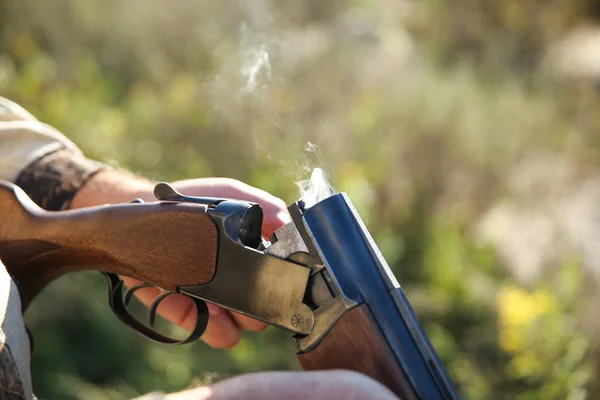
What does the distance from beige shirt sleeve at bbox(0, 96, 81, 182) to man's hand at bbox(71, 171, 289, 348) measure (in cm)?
19

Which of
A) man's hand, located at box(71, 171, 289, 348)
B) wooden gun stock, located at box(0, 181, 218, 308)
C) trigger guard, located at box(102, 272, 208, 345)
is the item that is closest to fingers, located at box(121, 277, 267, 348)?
man's hand, located at box(71, 171, 289, 348)

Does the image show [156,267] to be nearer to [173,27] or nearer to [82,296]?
[82,296]

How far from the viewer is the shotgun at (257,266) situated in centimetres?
149

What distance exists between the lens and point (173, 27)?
673cm

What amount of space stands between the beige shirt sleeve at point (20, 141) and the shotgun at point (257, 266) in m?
0.27

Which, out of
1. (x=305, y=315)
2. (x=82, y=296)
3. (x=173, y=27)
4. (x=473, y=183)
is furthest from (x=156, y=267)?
(x=173, y=27)

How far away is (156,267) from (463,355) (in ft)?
7.39

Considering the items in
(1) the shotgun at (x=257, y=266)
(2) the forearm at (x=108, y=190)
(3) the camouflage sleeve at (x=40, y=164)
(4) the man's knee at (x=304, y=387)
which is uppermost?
(3) the camouflage sleeve at (x=40, y=164)

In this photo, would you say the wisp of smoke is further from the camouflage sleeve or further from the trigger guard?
Result: the camouflage sleeve

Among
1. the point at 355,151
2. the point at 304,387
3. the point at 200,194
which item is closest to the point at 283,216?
the point at 200,194

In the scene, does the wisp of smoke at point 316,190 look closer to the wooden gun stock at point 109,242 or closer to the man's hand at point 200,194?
the wooden gun stock at point 109,242

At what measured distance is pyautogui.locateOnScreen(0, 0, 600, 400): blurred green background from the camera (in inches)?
142

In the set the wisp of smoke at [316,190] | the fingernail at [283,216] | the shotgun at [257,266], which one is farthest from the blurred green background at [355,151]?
the shotgun at [257,266]

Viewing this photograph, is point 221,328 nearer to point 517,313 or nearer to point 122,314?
point 122,314
